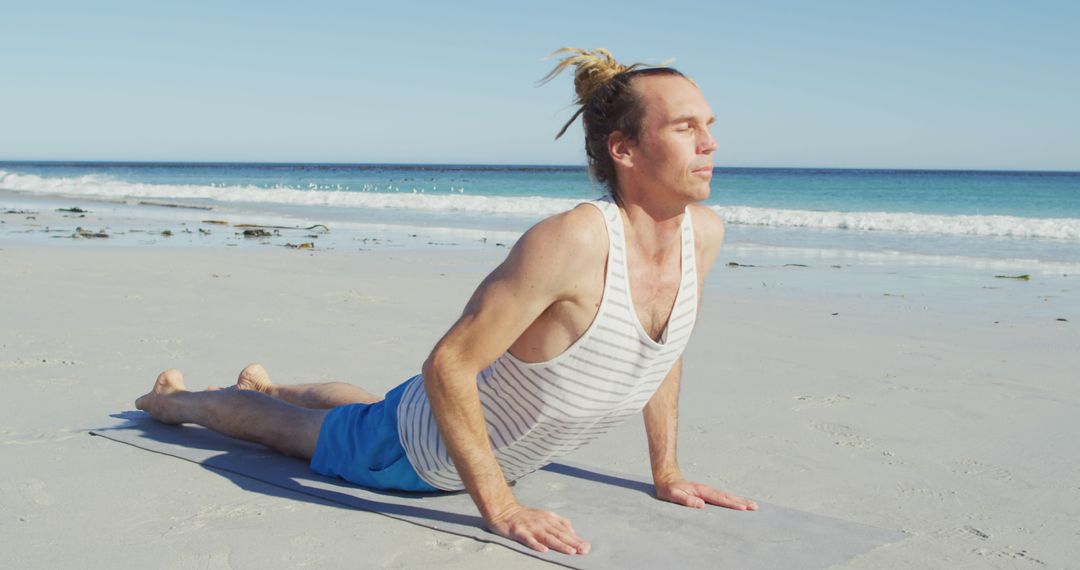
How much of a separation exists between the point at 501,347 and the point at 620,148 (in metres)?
0.69

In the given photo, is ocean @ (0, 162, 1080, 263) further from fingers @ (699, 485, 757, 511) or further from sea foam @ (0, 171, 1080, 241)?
fingers @ (699, 485, 757, 511)

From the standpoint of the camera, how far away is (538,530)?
303 centimetres

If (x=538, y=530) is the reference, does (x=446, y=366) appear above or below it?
above

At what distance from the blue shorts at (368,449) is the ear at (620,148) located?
3.61 feet

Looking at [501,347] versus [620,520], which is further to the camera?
[620,520]

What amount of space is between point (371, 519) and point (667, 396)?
3.67 ft

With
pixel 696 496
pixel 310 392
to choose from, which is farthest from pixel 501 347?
pixel 310 392

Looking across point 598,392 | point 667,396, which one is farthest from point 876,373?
point 598,392

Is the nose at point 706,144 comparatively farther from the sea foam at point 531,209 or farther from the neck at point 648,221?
the sea foam at point 531,209

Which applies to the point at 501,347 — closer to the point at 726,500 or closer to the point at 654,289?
the point at 654,289

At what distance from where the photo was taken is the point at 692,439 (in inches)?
175

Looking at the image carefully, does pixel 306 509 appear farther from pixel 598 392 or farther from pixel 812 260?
pixel 812 260

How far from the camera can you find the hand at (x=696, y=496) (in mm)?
3465

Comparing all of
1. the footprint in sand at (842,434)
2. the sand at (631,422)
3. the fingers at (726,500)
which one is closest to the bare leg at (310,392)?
the sand at (631,422)
